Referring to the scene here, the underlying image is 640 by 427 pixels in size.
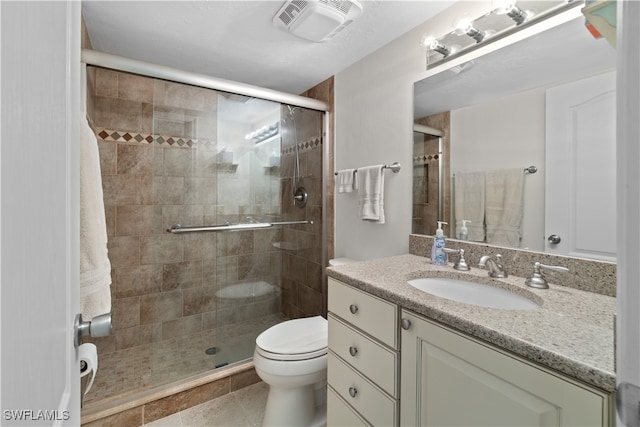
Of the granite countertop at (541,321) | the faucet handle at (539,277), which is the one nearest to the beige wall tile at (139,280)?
the granite countertop at (541,321)

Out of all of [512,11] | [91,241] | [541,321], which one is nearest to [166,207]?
[91,241]

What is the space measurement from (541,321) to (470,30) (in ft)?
4.17

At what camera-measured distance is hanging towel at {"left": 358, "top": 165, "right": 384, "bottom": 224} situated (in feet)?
5.72

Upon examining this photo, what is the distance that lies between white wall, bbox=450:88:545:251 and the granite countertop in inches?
10.5

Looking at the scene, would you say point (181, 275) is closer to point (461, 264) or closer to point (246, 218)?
point (246, 218)

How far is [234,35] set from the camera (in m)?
1.68

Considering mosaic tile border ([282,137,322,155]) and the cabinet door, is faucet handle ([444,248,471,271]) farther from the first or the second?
mosaic tile border ([282,137,322,155])

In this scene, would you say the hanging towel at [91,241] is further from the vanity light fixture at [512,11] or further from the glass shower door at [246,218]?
the vanity light fixture at [512,11]

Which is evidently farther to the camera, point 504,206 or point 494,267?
point 504,206

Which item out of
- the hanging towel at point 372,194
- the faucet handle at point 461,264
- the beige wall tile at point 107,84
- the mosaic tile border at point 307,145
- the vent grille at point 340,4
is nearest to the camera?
the faucet handle at point 461,264

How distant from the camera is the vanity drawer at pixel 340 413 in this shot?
1111mm

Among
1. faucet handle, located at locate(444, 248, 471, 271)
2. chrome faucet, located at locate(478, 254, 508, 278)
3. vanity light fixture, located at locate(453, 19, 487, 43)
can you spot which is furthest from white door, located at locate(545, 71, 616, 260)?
vanity light fixture, located at locate(453, 19, 487, 43)

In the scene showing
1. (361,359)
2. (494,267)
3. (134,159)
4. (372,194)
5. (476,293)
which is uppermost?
(134,159)

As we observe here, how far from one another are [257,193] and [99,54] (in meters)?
1.20
